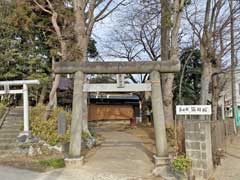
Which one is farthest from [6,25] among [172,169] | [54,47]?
[172,169]

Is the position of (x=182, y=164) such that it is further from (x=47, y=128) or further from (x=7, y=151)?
(x=7, y=151)

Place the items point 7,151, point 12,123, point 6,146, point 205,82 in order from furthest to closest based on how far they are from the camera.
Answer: point 205,82 < point 12,123 < point 6,146 < point 7,151

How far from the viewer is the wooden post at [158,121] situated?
1151 centimetres

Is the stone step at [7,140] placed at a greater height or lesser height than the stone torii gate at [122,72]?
lesser

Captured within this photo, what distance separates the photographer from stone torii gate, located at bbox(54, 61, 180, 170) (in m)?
11.6

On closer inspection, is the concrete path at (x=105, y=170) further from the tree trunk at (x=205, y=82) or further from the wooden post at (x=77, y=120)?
the tree trunk at (x=205, y=82)

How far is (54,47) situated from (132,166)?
1059 centimetres

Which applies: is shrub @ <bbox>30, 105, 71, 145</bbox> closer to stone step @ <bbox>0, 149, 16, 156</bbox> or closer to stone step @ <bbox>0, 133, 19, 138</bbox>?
stone step @ <bbox>0, 133, 19, 138</bbox>

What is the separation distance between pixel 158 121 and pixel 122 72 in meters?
1.99

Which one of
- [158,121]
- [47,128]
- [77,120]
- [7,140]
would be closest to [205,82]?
[158,121]

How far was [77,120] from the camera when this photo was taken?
38.4ft

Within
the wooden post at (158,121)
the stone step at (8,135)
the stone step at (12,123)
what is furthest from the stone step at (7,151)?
the wooden post at (158,121)

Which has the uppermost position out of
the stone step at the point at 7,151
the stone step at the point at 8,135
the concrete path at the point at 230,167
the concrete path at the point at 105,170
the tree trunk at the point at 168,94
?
the tree trunk at the point at 168,94

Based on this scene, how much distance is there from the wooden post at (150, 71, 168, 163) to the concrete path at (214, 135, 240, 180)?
5.81 ft
